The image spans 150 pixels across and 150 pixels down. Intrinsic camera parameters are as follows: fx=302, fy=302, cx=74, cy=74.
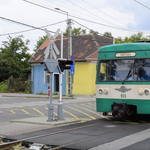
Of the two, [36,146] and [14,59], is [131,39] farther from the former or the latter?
[36,146]

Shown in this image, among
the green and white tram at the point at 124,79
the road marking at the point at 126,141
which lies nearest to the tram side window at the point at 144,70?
the green and white tram at the point at 124,79

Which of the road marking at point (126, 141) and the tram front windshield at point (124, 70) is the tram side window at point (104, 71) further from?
the road marking at point (126, 141)

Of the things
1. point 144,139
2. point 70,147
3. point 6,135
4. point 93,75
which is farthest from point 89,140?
point 93,75

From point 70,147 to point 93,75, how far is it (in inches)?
961

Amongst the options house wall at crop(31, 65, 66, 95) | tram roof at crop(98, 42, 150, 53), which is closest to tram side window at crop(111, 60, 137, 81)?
tram roof at crop(98, 42, 150, 53)

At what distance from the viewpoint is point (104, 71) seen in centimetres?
1209

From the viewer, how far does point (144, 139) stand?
8.48m

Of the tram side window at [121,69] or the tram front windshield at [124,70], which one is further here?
the tram side window at [121,69]

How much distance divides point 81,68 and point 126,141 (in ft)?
79.5

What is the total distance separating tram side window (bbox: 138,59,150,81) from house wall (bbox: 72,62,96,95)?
20.0 metres

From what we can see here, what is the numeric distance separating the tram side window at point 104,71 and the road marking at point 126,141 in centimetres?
313

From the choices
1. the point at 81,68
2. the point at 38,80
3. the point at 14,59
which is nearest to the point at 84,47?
the point at 81,68

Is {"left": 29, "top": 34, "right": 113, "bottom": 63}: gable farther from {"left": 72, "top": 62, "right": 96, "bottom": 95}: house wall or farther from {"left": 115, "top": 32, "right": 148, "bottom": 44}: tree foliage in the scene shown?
{"left": 115, "top": 32, "right": 148, "bottom": 44}: tree foliage

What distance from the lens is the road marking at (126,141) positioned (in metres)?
7.57
